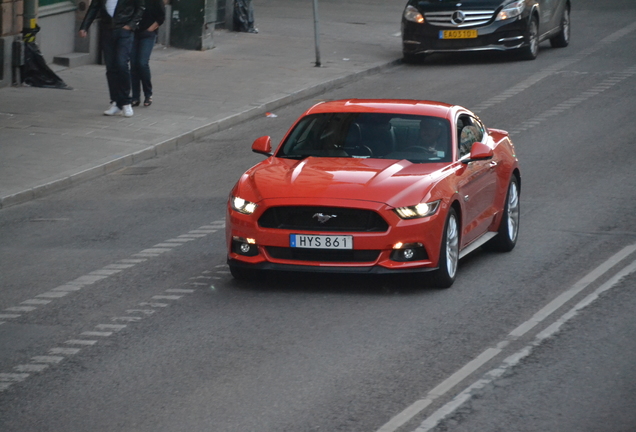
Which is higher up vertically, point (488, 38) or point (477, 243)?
point (488, 38)

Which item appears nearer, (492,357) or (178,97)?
(492,357)

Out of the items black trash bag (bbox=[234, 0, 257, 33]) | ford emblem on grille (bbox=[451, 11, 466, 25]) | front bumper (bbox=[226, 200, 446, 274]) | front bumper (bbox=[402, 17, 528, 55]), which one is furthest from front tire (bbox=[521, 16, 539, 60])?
front bumper (bbox=[226, 200, 446, 274])

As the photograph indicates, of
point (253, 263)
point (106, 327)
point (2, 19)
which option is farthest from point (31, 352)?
point (2, 19)

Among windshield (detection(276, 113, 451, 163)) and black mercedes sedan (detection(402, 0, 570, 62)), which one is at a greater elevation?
black mercedes sedan (detection(402, 0, 570, 62))

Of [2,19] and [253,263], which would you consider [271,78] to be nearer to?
[2,19]

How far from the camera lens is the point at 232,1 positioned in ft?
88.7

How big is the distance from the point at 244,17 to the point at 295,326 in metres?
19.4

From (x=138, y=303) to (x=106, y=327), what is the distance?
0.72 meters

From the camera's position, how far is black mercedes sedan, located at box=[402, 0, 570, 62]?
2372 cm

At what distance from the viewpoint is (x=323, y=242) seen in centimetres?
948

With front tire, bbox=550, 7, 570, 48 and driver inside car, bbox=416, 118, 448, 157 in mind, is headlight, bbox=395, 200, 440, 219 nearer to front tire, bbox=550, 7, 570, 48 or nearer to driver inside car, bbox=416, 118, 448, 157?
driver inside car, bbox=416, 118, 448, 157

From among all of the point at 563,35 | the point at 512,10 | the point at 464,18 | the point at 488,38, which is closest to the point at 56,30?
the point at 464,18

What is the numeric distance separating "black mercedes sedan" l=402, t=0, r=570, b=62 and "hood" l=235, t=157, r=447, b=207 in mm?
13845

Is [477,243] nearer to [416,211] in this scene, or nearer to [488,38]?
[416,211]
